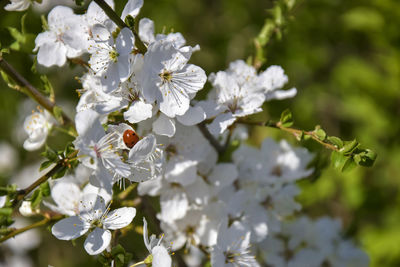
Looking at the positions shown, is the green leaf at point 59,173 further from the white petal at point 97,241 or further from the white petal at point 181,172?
the white petal at point 181,172

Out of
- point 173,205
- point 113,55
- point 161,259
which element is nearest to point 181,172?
point 173,205

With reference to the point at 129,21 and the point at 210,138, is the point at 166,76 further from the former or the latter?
the point at 210,138

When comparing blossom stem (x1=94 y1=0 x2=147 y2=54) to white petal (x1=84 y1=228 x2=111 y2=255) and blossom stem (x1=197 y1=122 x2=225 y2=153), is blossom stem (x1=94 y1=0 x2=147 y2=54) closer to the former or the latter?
blossom stem (x1=197 y1=122 x2=225 y2=153)

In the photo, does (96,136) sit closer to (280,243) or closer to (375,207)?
(280,243)

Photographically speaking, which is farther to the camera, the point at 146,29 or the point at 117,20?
the point at 146,29

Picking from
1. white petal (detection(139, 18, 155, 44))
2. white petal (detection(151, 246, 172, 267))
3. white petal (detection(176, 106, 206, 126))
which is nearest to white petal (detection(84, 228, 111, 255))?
white petal (detection(151, 246, 172, 267))

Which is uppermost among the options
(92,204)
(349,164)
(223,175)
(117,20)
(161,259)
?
(117,20)
